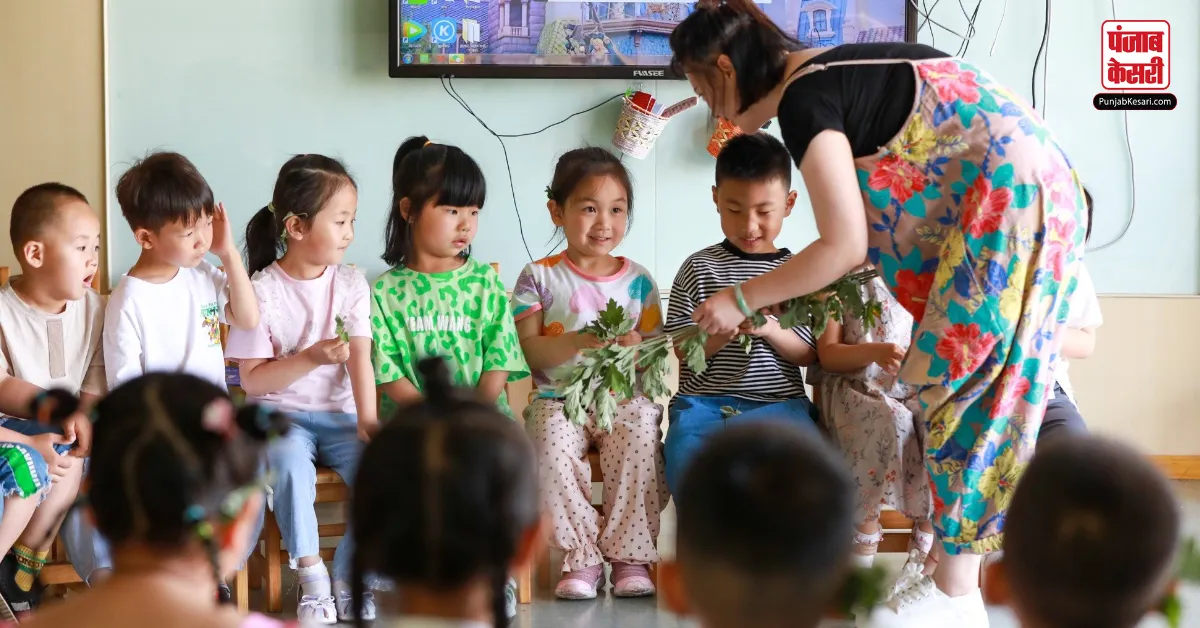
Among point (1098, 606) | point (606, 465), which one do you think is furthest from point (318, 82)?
point (1098, 606)

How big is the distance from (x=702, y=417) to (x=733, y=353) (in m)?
0.22

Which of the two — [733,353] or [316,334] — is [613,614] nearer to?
[733,353]

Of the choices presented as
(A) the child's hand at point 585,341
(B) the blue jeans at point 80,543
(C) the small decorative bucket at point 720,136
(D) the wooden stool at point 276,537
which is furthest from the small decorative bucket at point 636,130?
(B) the blue jeans at point 80,543

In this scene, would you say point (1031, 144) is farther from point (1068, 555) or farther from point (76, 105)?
point (76, 105)

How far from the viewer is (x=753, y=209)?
9.52 ft

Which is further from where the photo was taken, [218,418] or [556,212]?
[556,212]

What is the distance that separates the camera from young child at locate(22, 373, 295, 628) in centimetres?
115

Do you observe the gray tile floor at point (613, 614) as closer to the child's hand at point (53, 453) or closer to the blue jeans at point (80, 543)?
the blue jeans at point (80, 543)

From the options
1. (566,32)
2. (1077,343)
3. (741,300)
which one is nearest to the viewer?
(741,300)

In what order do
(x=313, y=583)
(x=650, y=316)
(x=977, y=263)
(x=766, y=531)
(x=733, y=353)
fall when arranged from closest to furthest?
(x=766, y=531), (x=977, y=263), (x=313, y=583), (x=733, y=353), (x=650, y=316)

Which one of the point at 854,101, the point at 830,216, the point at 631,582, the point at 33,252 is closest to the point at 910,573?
the point at 631,582

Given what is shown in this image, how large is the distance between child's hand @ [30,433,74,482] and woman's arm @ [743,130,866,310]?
1562mm

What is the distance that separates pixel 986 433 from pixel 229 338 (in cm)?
173

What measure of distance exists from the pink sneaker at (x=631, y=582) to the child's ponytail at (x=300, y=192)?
3.72 ft
